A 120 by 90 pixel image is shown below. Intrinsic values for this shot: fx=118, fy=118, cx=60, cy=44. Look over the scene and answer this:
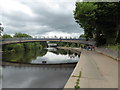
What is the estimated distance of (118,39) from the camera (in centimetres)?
2792

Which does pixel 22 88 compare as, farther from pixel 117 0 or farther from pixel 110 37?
pixel 110 37

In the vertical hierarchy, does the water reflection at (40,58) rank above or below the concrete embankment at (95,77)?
below

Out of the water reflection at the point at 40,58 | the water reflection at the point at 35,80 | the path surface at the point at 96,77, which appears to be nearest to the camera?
the path surface at the point at 96,77

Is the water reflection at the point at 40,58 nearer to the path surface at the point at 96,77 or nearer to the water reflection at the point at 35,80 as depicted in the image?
the water reflection at the point at 35,80

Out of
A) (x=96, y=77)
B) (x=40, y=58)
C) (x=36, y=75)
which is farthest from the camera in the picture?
(x=40, y=58)

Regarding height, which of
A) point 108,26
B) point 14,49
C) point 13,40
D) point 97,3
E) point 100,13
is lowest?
point 14,49

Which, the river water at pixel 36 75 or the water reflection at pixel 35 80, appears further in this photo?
the river water at pixel 36 75

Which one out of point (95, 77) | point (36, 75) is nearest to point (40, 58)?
point (36, 75)

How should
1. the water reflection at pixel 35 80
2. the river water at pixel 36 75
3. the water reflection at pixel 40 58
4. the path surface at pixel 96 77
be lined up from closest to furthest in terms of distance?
1. the path surface at pixel 96 77
2. the water reflection at pixel 35 80
3. the river water at pixel 36 75
4. the water reflection at pixel 40 58

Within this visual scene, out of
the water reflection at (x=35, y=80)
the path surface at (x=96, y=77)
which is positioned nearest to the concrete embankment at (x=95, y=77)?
the path surface at (x=96, y=77)

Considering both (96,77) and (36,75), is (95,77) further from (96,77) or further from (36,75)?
(36,75)

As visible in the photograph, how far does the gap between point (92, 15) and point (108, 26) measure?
7341 millimetres

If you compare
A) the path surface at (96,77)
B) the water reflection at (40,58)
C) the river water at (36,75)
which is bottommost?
the water reflection at (40,58)

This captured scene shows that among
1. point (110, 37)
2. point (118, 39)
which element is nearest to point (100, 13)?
point (110, 37)
